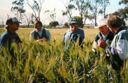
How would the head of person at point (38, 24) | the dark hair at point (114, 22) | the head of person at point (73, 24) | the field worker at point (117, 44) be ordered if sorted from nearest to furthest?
1. the field worker at point (117, 44)
2. the dark hair at point (114, 22)
3. the head of person at point (73, 24)
4. the head of person at point (38, 24)

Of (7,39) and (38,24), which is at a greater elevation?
(38,24)

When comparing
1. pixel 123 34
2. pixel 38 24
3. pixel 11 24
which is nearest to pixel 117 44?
pixel 123 34

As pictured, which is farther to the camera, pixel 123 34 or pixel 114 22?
pixel 114 22

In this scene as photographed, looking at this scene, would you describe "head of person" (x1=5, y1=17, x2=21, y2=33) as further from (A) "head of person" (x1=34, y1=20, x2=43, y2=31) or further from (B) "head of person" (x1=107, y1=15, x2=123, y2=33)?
(B) "head of person" (x1=107, y1=15, x2=123, y2=33)

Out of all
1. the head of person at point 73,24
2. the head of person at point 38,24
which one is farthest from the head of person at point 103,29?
the head of person at point 38,24

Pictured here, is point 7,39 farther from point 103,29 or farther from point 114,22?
point 114,22

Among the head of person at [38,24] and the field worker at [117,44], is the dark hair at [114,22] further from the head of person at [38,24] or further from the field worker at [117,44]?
the head of person at [38,24]

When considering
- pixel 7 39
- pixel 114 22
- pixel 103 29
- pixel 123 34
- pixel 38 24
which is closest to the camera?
pixel 123 34

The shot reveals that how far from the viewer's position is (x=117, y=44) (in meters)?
2.05

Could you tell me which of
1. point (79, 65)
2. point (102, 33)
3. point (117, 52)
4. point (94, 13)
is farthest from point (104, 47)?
point (94, 13)

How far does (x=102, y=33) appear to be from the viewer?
279 centimetres

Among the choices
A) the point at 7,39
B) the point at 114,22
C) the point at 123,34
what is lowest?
the point at 7,39

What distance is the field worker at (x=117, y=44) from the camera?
2.01 m

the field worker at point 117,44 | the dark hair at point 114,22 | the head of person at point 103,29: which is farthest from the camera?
the head of person at point 103,29
